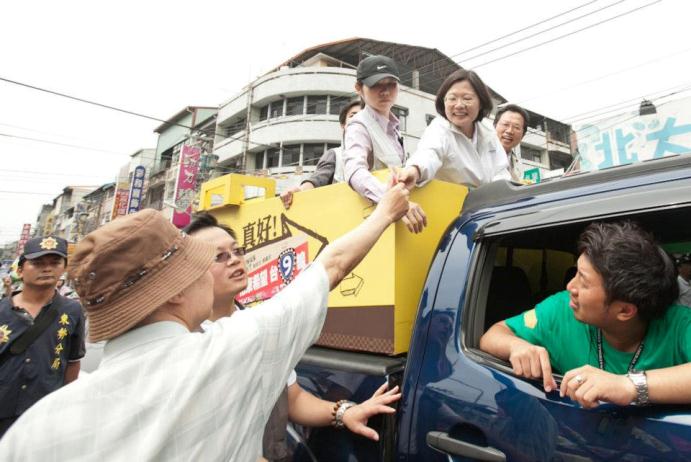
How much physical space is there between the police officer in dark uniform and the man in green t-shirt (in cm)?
279

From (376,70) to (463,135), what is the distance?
0.60 metres

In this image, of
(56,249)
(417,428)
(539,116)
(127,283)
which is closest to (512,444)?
(417,428)

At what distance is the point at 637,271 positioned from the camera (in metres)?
0.97

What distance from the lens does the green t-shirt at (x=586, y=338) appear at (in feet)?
3.24

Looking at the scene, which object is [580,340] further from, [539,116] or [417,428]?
[539,116]

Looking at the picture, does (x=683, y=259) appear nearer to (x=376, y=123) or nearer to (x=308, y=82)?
(x=376, y=123)

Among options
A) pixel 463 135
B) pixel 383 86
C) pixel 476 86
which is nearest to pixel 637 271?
pixel 463 135

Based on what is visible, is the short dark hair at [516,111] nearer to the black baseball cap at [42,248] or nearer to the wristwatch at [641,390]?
the wristwatch at [641,390]

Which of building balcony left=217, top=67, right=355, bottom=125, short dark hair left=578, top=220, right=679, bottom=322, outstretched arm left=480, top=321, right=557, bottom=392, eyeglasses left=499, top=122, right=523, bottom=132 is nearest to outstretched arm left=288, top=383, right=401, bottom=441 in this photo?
outstretched arm left=480, top=321, right=557, bottom=392

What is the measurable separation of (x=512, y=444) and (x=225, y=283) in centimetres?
115

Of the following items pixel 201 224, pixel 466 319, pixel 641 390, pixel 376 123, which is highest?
pixel 376 123

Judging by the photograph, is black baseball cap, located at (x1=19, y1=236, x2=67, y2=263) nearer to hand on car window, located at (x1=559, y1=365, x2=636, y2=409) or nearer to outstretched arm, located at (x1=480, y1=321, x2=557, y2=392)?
outstretched arm, located at (x1=480, y1=321, x2=557, y2=392)

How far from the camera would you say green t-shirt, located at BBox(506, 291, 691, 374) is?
0.99 m

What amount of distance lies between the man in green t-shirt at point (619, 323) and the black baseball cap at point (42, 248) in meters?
2.90
